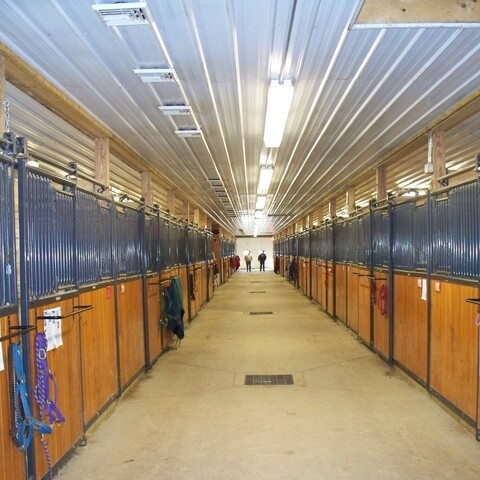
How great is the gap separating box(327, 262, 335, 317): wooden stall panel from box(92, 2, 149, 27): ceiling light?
7.60 m

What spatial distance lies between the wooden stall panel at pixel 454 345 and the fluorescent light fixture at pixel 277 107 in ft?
7.26

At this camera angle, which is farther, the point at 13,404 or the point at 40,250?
the point at 40,250

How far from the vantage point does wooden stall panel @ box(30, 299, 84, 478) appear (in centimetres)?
283

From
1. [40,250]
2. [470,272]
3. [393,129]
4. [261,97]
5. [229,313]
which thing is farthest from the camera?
[229,313]

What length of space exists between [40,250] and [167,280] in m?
4.05

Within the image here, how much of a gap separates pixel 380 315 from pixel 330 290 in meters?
4.04

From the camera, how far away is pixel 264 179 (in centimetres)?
947

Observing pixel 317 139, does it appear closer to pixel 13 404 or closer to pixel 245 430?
pixel 245 430

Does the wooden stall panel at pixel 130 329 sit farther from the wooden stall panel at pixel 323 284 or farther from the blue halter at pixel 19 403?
the wooden stall panel at pixel 323 284

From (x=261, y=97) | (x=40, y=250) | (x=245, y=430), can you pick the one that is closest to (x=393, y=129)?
(x=261, y=97)

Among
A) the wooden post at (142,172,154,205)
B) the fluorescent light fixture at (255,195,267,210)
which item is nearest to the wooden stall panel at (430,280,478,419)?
the wooden post at (142,172,154,205)

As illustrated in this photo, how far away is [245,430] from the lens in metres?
3.80

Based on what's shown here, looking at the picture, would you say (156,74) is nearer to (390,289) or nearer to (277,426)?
(277,426)

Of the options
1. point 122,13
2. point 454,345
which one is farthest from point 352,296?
point 122,13
